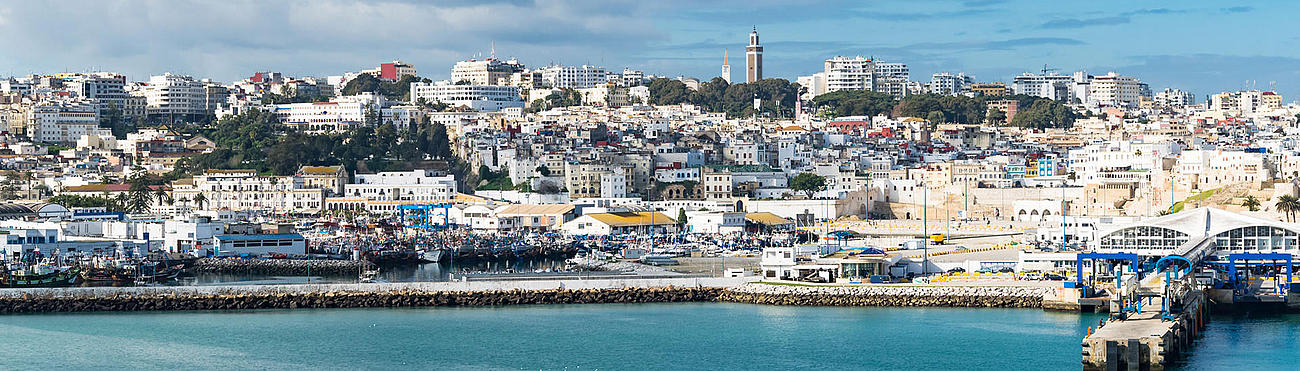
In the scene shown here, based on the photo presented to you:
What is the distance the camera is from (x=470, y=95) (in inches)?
2512

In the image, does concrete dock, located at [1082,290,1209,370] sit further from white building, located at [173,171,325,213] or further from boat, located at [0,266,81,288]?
white building, located at [173,171,325,213]

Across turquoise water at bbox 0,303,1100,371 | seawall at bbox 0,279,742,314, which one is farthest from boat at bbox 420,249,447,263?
turquoise water at bbox 0,303,1100,371

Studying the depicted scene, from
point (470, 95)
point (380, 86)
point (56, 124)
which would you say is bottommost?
point (56, 124)

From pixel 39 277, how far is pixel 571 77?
48666 mm

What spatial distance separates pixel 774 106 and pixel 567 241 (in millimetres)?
32779

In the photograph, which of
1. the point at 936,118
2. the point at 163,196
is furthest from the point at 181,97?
the point at 936,118

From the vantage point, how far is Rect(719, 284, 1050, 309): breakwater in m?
22.4

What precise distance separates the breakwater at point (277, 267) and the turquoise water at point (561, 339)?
6.99m

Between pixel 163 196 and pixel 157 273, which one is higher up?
pixel 163 196

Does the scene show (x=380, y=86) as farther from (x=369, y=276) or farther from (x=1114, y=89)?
(x=369, y=276)

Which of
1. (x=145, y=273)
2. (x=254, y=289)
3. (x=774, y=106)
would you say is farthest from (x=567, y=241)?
(x=774, y=106)

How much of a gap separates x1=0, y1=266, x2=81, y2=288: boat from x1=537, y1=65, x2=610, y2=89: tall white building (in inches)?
1822

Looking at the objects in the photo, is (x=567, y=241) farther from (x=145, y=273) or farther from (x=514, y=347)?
(x=514, y=347)

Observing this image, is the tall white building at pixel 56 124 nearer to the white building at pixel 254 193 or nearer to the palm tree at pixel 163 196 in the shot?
the palm tree at pixel 163 196
